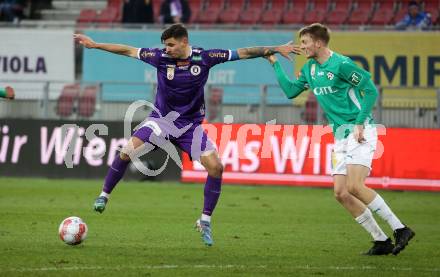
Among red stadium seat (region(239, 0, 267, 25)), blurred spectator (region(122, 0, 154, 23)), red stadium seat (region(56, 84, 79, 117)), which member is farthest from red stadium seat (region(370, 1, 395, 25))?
red stadium seat (region(56, 84, 79, 117))

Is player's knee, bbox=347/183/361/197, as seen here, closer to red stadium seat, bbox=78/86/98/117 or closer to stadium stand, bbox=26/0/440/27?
red stadium seat, bbox=78/86/98/117

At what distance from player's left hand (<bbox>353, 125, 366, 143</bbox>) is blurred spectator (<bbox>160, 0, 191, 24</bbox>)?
1583 centimetres

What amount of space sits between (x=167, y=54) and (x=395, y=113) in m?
10.7

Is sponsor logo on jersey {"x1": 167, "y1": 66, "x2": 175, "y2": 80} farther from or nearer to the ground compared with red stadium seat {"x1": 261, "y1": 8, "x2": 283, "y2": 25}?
nearer to the ground

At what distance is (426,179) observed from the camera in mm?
20156

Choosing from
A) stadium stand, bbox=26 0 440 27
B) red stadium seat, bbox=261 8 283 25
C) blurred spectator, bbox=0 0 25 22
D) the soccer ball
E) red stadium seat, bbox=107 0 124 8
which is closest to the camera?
the soccer ball

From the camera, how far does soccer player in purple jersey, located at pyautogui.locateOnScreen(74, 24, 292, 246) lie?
11500 mm

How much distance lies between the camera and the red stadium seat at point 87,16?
94.2 feet

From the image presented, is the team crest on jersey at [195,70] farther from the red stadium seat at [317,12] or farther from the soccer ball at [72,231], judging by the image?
the red stadium seat at [317,12]

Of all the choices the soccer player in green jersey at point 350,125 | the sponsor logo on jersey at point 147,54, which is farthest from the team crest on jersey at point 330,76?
the sponsor logo on jersey at point 147,54

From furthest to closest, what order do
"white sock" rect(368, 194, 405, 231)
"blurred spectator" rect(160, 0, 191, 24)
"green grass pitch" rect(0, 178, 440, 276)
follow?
"blurred spectator" rect(160, 0, 191, 24)
"white sock" rect(368, 194, 405, 231)
"green grass pitch" rect(0, 178, 440, 276)

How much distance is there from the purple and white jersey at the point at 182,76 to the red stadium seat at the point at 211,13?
16.2 meters

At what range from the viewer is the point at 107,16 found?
94.6 ft

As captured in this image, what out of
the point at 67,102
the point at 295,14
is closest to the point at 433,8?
the point at 295,14
